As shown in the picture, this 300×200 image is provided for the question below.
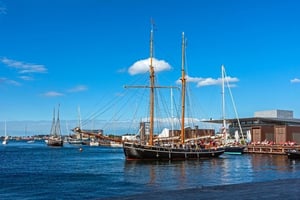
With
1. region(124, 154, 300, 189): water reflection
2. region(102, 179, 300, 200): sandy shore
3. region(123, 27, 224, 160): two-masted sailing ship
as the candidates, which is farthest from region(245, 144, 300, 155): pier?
region(102, 179, 300, 200): sandy shore

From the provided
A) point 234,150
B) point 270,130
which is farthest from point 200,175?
point 270,130

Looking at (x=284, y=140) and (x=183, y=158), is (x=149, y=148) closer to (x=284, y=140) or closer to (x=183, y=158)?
(x=183, y=158)

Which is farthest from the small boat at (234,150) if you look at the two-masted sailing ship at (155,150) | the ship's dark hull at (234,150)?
the two-masted sailing ship at (155,150)

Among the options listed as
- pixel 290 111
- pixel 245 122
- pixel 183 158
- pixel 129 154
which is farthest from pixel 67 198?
pixel 290 111

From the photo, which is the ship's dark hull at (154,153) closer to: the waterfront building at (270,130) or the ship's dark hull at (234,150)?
the ship's dark hull at (234,150)

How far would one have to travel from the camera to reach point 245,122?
167375 mm

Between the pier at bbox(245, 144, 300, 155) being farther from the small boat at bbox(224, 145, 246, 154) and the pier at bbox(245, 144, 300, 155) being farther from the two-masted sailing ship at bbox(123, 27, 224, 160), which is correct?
the two-masted sailing ship at bbox(123, 27, 224, 160)

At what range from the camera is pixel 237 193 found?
18031 mm

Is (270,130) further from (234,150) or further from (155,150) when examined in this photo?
(155,150)

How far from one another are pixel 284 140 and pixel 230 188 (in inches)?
4192

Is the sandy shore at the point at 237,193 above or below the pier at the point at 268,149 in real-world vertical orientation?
above

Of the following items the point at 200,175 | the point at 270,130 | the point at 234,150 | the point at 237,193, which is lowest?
the point at 234,150

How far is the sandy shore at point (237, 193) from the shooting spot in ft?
55.5

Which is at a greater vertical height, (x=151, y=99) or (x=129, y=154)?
(x=151, y=99)
